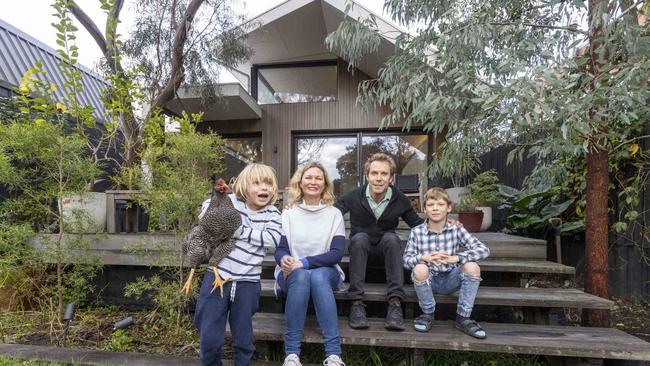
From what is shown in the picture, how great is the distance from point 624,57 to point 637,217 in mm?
1631

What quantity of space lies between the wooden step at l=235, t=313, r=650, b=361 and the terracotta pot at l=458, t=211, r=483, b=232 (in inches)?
71.5

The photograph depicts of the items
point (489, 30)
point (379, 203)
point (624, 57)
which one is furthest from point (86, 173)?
point (624, 57)

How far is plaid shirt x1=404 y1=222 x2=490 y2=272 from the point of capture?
6.87ft

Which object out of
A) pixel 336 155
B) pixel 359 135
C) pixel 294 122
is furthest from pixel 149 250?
pixel 359 135

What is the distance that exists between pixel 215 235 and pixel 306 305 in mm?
635

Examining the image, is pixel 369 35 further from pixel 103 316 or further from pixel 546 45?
pixel 103 316

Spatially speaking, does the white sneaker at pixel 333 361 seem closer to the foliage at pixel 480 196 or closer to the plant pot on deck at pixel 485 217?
the foliage at pixel 480 196

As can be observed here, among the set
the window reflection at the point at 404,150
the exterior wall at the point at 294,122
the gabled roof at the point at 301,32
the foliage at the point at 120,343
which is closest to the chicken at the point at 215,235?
the foliage at the point at 120,343

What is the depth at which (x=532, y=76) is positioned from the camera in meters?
1.76

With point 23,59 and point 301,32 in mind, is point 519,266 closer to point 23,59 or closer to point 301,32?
point 301,32

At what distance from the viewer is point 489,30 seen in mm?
2203

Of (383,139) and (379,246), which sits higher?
(383,139)

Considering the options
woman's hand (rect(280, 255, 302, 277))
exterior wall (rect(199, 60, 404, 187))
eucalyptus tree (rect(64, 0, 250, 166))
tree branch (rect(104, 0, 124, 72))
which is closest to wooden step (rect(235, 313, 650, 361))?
woman's hand (rect(280, 255, 302, 277))

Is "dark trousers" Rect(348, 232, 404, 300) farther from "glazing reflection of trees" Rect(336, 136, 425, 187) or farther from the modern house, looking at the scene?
"glazing reflection of trees" Rect(336, 136, 425, 187)
